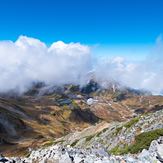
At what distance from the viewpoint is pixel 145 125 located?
71.1 meters

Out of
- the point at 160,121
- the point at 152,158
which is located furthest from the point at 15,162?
the point at 160,121

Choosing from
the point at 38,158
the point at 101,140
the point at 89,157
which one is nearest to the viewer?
the point at 89,157

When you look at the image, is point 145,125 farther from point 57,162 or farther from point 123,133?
point 57,162

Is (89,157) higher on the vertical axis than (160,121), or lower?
lower

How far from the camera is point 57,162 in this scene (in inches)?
1134

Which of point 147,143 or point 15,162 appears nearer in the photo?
point 15,162

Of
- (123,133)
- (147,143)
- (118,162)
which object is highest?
(123,133)

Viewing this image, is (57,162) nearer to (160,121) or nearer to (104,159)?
(104,159)

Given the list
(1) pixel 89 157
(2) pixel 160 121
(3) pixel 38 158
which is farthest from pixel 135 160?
(2) pixel 160 121

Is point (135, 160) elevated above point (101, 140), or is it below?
below

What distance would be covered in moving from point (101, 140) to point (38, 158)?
52483 mm

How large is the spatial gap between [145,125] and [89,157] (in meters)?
45.0

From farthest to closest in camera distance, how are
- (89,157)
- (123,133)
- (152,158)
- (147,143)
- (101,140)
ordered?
(101,140) → (123,133) → (147,143) → (89,157) → (152,158)

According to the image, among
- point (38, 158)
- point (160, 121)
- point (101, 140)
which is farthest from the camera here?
point (101, 140)
